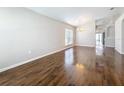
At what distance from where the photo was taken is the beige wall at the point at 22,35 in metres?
3.95

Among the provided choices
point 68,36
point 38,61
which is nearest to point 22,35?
point 38,61

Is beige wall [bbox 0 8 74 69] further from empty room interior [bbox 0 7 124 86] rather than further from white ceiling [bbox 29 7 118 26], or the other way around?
white ceiling [bbox 29 7 118 26]

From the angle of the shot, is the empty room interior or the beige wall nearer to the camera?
the empty room interior

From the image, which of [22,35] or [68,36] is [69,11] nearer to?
[22,35]

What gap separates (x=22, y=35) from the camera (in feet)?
15.6

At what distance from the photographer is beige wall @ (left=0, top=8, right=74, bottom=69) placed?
3945 mm

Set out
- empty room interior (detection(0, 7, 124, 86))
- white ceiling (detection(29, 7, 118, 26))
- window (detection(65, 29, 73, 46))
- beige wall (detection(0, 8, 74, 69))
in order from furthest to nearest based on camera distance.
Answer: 1. window (detection(65, 29, 73, 46))
2. white ceiling (detection(29, 7, 118, 26))
3. beige wall (detection(0, 8, 74, 69))
4. empty room interior (detection(0, 7, 124, 86))

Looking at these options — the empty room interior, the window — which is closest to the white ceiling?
the empty room interior

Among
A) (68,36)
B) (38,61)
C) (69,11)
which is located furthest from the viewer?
(68,36)

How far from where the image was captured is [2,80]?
3041 mm

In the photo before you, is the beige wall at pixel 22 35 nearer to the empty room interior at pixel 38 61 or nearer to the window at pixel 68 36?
the empty room interior at pixel 38 61

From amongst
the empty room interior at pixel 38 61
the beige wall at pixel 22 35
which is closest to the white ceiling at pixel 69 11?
the empty room interior at pixel 38 61

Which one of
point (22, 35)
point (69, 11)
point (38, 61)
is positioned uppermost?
point (69, 11)
